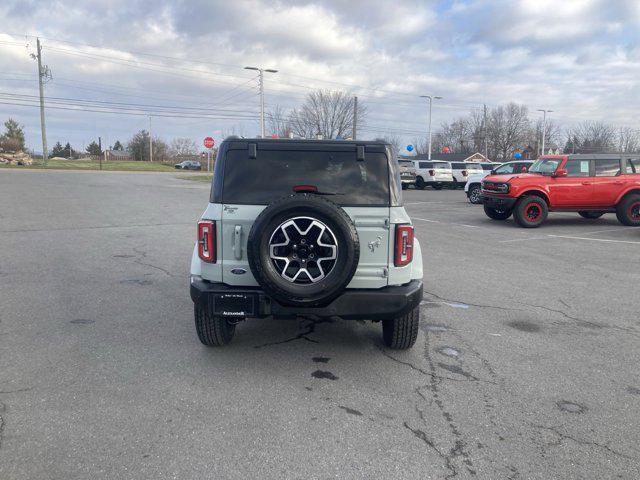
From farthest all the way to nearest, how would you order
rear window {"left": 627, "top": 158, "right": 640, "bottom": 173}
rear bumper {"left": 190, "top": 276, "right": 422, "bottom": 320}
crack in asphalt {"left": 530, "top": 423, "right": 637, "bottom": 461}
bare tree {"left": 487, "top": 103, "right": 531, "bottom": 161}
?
1. bare tree {"left": 487, "top": 103, "right": 531, "bottom": 161}
2. rear window {"left": 627, "top": 158, "right": 640, "bottom": 173}
3. rear bumper {"left": 190, "top": 276, "right": 422, "bottom": 320}
4. crack in asphalt {"left": 530, "top": 423, "right": 637, "bottom": 461}

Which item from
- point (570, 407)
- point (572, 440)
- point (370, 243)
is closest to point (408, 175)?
point (370, 243)

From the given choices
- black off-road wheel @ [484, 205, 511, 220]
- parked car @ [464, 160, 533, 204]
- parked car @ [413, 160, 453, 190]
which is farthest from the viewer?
parked car @ [413, 160, 453, 190]

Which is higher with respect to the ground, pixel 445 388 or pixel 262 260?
pixel 262 260

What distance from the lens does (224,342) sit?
4.61m

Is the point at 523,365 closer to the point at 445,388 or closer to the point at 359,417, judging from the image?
the point at 445,388

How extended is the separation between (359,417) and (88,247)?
8060 mm

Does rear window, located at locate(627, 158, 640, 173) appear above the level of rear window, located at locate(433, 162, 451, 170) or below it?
below

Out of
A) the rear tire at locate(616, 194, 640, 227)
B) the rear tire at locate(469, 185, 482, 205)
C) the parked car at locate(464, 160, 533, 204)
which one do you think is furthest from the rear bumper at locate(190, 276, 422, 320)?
the rear tire at locate(469, 185, 482, 205)

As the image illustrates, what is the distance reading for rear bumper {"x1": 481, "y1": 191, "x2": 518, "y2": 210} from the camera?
13.8 metres

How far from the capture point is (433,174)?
32188mm

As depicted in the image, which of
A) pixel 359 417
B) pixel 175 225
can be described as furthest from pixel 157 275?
pixel 175 225

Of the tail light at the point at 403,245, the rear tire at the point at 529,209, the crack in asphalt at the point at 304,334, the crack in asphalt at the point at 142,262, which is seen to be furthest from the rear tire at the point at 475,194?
the tail light at the point at 403,245

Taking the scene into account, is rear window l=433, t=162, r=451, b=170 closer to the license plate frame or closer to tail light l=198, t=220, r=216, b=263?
tail light l=198, t=220, r=216, b=263

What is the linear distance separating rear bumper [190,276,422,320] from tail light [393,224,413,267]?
243 mm
